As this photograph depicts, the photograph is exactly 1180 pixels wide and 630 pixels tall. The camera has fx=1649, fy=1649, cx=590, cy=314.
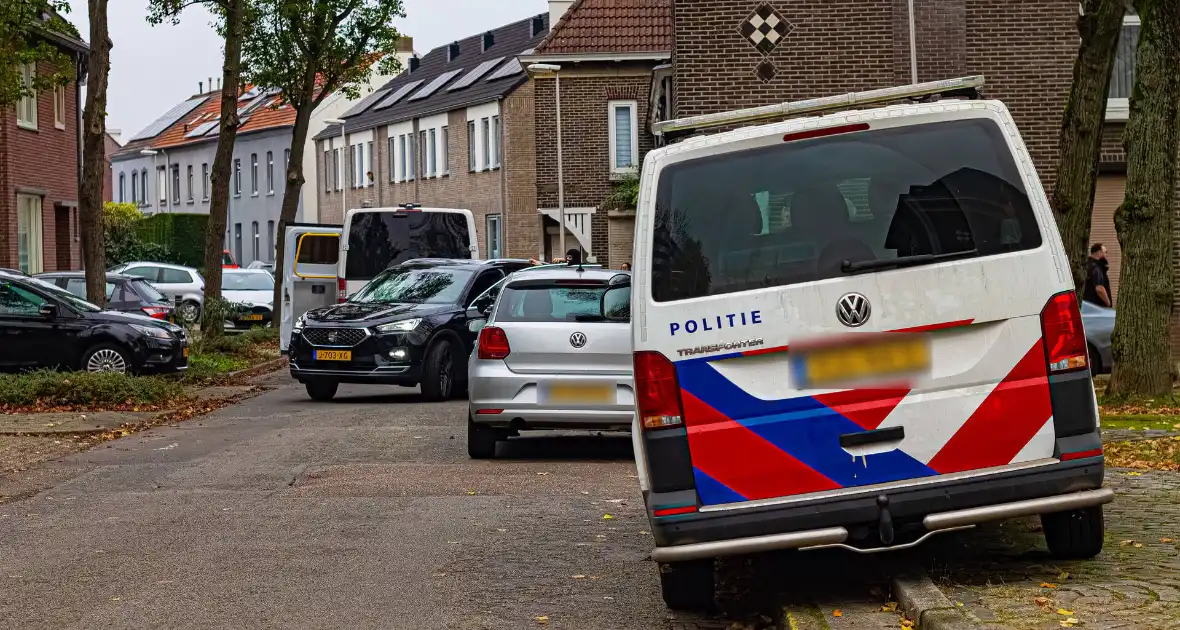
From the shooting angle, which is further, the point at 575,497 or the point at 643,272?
the point at 575,497

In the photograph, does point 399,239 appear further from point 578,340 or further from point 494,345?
point 578,340

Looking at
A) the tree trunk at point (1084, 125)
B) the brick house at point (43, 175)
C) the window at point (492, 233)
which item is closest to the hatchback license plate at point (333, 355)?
the tree trunk at point (1084, 125)

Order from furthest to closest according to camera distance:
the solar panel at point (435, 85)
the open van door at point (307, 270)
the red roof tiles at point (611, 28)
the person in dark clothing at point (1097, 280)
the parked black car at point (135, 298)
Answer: the solar panel at point (435, 85), the red roof tiles at point (611, 28), the parked black car at point (135, 298), the open van door at point (307, 270), the person in dark clothing at point (1097, 280)

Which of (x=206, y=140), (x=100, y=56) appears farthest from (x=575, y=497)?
(x=206, y=140)

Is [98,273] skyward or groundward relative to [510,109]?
groundward

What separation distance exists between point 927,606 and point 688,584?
1.17 metres

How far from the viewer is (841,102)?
700 cm

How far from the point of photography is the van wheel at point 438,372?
19188 mm

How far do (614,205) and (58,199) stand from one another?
15623mm

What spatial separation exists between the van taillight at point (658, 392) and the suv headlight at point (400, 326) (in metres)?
12.5

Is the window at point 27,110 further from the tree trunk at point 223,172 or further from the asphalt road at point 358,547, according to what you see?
the asphalt road at point 358,547

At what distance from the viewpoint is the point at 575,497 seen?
11.1m

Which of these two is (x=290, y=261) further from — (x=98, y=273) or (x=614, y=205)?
(x=614, y=205)

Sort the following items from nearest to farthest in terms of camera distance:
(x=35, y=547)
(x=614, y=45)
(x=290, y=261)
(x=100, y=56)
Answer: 1. (x=35, y=547)
2. (x=100, y=56)
3. (x=290, y=261)
4. (x=614, y=45)
